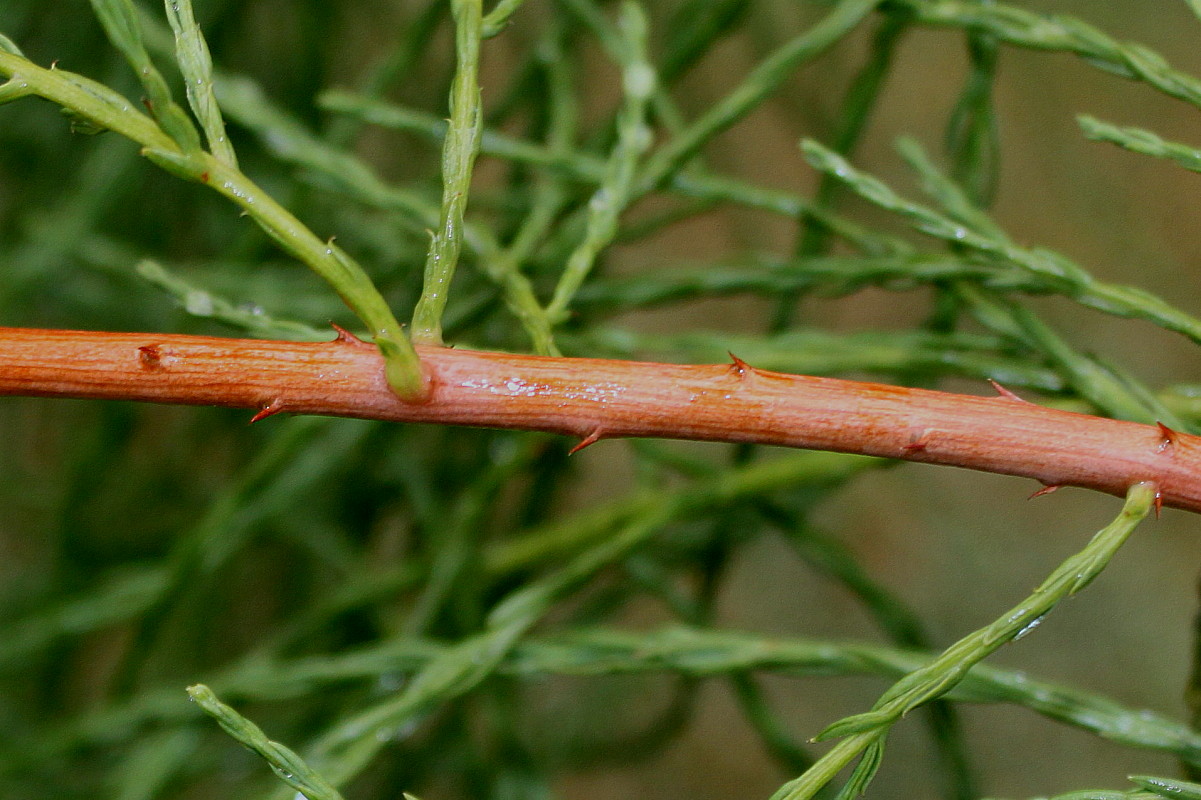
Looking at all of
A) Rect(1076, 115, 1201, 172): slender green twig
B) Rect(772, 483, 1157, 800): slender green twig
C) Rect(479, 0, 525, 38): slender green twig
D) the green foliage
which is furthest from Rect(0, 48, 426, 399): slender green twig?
Rect(1076, 115, 1201, 172): slender green twig

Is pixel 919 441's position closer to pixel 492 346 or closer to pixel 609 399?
pixel 609 399

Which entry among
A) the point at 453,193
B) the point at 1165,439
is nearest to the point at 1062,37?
the point at 1165,439

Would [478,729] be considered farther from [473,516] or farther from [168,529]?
[473,516]

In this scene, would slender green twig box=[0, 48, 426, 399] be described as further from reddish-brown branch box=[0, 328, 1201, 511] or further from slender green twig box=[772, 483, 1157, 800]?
slender green twig box=[772, 483, 1157, 800]

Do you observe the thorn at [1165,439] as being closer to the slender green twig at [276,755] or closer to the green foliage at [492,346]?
the green foliage at [492,346]

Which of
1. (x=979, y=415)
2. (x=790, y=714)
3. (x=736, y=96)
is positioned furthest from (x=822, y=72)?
(x=979, y=415)
